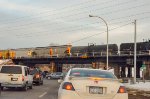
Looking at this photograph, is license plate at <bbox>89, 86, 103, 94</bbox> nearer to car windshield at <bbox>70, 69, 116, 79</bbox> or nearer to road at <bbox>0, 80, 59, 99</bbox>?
car windshield at <bbox>70, 69, 116, 79</bbox>

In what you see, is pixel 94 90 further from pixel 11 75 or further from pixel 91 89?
pixel 11 75

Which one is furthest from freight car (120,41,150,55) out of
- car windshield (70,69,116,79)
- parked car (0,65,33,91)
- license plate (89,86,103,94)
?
license plate (89,86,103,94)

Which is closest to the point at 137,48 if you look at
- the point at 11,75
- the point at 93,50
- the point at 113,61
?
the point at 113,61

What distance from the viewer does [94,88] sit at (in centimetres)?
1269

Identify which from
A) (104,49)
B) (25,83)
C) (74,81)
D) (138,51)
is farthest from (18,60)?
(74,81)

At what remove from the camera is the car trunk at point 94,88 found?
41.3 ft

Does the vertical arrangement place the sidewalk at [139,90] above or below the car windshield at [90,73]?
below

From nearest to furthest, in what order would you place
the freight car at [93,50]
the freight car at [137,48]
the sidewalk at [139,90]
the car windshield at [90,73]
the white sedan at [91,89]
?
the white sedan at [91,89] < the car windshield at [90,73] < the sidewalk at [139,90] < the freight car at [137,48] < the freight car at [93,50]

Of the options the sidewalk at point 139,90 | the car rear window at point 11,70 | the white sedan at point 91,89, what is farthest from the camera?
the sidewalk at point 139,90

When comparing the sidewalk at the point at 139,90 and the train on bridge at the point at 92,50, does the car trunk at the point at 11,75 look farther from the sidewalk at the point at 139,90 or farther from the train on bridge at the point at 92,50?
the train on bridge at the point at 92,50

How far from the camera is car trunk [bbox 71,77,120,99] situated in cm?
1259

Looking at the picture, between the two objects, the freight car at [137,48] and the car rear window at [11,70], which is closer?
the car rear window at [11,70]

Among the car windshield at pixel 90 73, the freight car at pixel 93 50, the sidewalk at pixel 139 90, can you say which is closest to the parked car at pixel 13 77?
the sidewalk at pixel 139 90

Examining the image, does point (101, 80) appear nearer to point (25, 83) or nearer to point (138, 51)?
point (25, 83)
